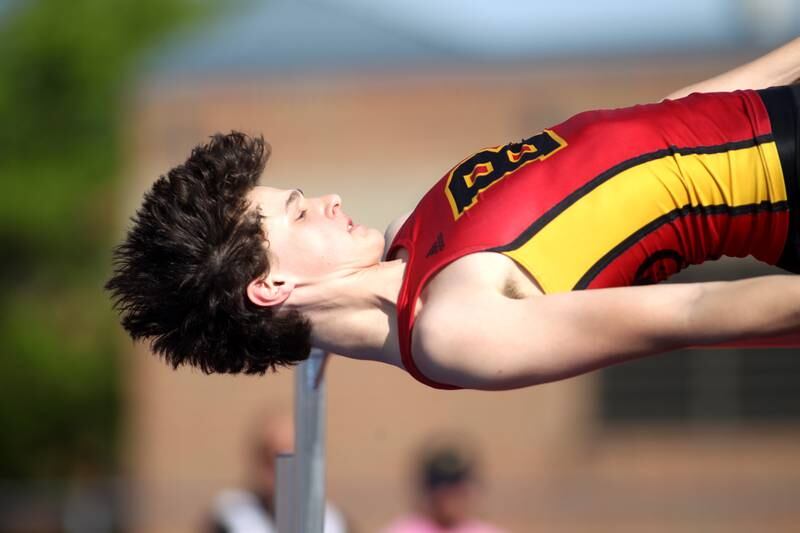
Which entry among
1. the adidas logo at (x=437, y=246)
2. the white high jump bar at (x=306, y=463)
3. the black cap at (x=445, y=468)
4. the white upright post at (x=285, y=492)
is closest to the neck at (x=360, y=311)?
the adidas logo at (x=437, y=246)

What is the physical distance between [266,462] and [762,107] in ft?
10.1

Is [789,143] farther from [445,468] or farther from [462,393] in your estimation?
[462,393]

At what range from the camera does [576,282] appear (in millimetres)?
2842

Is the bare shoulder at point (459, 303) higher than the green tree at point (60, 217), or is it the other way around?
the green tree at point (60, 217)

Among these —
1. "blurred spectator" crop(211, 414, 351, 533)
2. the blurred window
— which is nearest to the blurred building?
the blurred window

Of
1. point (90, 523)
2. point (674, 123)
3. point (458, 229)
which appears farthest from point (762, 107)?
point (90, 523)

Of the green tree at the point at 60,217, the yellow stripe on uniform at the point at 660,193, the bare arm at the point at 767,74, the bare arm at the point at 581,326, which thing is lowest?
the bare arm at the point at 581,326

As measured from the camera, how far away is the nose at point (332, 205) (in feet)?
10.2

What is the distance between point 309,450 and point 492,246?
110 centimetres

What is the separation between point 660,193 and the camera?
288 cm

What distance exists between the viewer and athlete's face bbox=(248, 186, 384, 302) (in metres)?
3.04

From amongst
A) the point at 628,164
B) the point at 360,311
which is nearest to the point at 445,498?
the point at 360,311

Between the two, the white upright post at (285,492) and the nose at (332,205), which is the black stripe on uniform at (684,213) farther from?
the white upright post at (285,492)

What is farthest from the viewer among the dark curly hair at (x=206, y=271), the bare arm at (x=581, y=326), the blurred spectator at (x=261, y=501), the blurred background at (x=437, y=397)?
the blurred background at (x=437, y=397)
